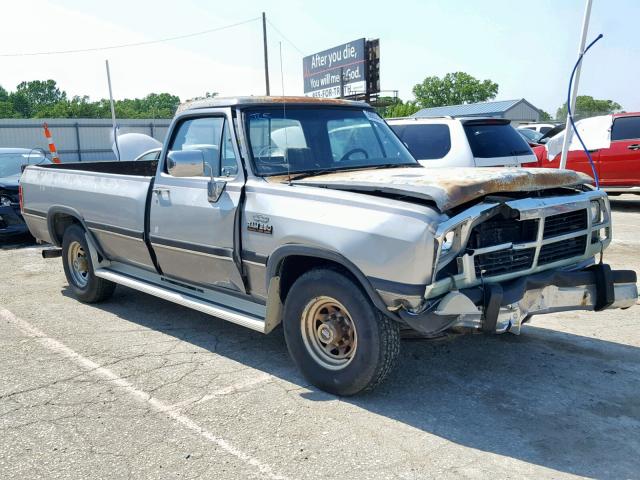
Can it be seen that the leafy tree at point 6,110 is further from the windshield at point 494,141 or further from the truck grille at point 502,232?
the truck grille at point 502,232

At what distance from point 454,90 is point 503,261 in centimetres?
9793

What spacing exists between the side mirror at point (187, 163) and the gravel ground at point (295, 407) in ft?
4.73

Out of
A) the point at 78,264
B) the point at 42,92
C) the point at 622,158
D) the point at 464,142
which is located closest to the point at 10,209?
the point at 78,264

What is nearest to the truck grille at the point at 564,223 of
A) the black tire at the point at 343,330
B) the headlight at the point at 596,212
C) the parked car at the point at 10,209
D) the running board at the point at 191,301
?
the headlight at the point at 596,212

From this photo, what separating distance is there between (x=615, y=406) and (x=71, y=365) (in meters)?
3.84

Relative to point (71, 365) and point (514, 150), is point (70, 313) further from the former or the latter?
point (514, 150)

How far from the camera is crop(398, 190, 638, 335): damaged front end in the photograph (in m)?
3.57

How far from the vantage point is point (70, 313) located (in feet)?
20.6

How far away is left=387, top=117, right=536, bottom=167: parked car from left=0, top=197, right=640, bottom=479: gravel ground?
11.9ft

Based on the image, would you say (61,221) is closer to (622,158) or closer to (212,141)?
(212,141)

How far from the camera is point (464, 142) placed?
8.95m

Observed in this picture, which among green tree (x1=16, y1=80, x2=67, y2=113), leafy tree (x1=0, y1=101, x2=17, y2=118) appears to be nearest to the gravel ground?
leafy tree (x1=0, y1=101, x2=17, y2=118)

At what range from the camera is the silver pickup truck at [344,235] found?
3.62 m

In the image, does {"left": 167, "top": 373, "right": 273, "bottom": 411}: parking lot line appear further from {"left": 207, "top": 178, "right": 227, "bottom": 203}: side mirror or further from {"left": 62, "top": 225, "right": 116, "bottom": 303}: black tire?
{"left": 62, "top": 225, "right": 116, "bottom": 303}: black tire
